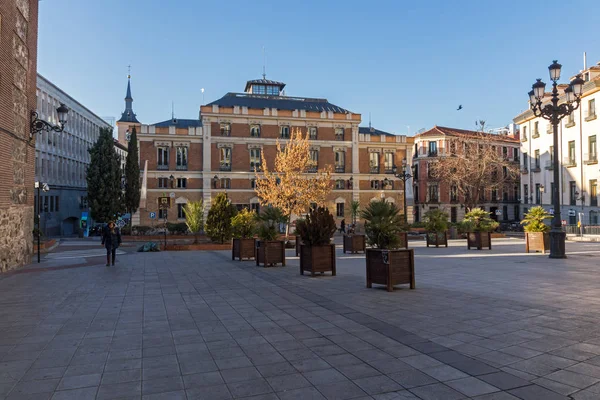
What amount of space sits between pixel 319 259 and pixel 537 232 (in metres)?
11.8

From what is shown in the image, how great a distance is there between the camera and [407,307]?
299 inches

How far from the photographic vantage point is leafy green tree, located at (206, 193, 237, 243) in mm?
23234

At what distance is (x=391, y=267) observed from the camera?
29.9ft

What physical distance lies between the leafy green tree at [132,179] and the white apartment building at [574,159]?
4320 cm

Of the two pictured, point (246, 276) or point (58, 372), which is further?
point (246, 276)

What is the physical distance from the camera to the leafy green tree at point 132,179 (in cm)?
4666

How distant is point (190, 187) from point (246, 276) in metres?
38.2

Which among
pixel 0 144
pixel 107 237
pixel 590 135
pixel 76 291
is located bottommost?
pixel 76 291

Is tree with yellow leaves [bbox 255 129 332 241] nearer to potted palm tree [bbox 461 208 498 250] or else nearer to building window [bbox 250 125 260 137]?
potted palm tree [bbox 461 208 498 250]

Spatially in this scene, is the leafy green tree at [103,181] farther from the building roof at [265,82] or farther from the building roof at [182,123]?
the building roof at [265,82]

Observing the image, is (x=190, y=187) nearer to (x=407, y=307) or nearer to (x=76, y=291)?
(x=76, y=291)

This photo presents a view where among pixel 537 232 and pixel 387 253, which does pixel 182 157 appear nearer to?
pixel 537 232

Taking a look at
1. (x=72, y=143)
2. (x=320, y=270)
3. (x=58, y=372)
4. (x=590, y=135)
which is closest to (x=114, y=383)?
(x=58, y=372)

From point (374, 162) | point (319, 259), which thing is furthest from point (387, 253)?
point (374, 162)
